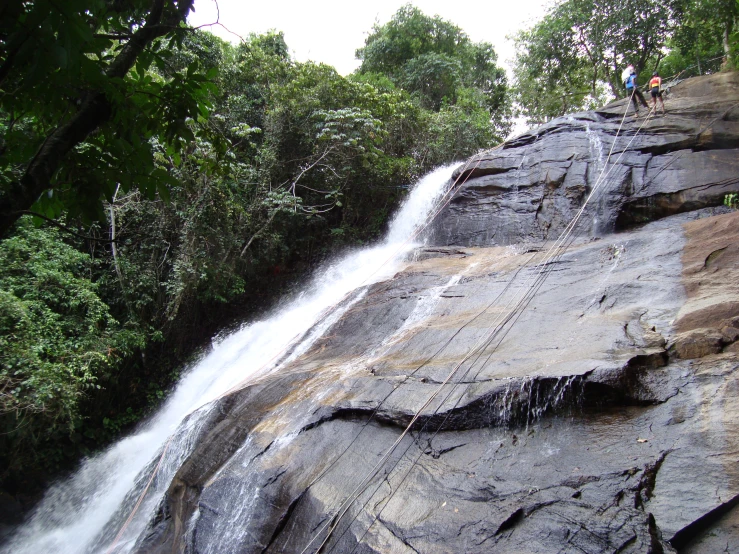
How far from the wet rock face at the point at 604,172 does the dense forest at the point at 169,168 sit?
11.8 ft

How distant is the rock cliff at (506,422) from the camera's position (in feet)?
11.8

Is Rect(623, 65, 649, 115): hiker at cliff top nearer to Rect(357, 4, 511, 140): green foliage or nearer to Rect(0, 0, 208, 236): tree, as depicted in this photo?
Rect(357, 4, 511, 140): green foliage

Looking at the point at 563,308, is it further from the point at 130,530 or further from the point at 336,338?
the point at 130,530

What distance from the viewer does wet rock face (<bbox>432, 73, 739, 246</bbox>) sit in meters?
9.78

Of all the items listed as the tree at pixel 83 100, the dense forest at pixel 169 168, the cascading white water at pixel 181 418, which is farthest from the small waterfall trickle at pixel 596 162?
the tree at pixel 83 100

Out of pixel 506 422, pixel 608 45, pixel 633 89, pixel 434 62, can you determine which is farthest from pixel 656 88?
pixel 434 62

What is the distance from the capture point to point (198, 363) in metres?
11.1

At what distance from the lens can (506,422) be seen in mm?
4508

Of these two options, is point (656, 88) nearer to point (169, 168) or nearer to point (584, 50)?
point (584, 50)

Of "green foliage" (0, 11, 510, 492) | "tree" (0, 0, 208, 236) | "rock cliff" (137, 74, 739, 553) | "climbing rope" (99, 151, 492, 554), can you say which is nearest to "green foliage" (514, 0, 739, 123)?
"green foliage" (0, 11, 510, 492)

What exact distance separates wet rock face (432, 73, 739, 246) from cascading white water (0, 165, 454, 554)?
1774 mm

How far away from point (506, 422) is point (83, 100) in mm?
4074

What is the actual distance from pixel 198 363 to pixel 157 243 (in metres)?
2.85

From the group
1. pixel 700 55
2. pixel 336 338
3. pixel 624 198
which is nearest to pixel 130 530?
pixel 336 338
